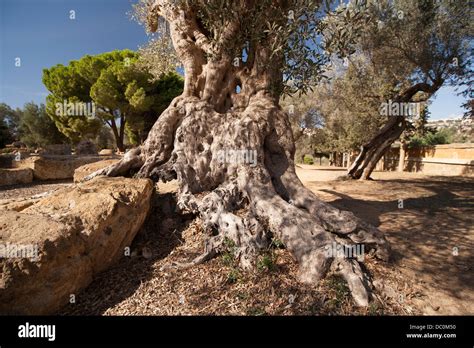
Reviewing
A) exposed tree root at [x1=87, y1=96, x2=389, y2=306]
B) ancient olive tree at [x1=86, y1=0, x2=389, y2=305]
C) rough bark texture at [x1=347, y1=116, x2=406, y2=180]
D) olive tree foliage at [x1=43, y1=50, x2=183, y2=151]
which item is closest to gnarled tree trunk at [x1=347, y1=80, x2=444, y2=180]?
rough bark texture at [x1=347, y1=116, x2=406, y2=180]

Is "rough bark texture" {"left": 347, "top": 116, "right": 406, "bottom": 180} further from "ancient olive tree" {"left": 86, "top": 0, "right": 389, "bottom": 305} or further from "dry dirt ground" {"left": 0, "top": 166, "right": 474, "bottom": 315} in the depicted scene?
"ancient olive tree" {"left": 86, "top": 0, "right": 389, "bottom": 305}

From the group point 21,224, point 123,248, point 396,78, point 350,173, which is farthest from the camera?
point 350,173

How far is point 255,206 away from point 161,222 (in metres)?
2.03

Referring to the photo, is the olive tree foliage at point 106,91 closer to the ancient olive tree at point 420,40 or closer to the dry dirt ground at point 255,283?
the ancient olive tree at point 420,40

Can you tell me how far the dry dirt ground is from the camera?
2.95 meters

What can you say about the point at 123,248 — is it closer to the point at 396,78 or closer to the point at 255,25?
the point at 255,25

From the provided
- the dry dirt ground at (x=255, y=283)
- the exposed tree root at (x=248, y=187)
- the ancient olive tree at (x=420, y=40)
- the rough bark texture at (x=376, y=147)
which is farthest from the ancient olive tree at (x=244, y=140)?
the rough bark texture at (x=376, y=147)

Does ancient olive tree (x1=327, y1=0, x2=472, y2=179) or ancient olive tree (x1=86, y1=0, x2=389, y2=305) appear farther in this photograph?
ancient olive tree (x1=327, y1=0, x2=472, y2=179)

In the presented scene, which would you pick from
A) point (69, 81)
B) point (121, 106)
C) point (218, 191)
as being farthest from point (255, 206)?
→ point (69, 81)

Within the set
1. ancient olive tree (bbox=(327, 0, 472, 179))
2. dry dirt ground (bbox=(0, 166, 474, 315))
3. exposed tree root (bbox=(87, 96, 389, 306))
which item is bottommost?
dry dirt ground (bbox=(0, 166, 474, 315))

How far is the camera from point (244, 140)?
5.05 metres

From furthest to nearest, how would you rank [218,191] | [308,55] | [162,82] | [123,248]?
[162,82] < [308,55] < [218,191] < [123,248]

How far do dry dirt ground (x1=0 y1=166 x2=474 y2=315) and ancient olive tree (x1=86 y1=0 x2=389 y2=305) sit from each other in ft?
0.89

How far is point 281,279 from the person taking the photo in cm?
329
